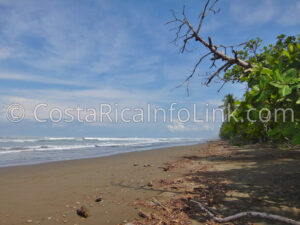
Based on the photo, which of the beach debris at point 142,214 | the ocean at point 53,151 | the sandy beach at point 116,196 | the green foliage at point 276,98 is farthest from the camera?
the ocean at point 53,151

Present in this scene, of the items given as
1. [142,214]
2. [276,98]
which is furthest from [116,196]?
[276,98]

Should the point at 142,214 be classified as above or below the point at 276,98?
below

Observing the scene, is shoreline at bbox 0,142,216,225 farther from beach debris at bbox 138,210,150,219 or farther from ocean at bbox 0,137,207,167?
ocean at bbox 0,137,207,167

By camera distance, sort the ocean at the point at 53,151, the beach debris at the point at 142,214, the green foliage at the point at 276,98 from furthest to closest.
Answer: the ocean at the point at 53,151, the beach debris at the point at 142,214, the green foliage at the point at 276,98

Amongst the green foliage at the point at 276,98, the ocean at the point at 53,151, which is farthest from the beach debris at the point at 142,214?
the ocean at the point at 53,151

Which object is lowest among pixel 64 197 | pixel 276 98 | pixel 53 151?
pixel 53 151

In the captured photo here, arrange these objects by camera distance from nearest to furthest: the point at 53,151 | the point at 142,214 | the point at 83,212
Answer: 1. the point at 142,214
2. the point at 83,212
3. the point at 53,151

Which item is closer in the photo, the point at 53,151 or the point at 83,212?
the point at 83,212

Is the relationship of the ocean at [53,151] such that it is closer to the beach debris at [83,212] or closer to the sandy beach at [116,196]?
the sandy beach at [116,196]

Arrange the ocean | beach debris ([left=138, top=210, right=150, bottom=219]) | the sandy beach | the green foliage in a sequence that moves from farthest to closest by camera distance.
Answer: the ocean < the sandy beach < beach debris ([left=138, top=210, right=150, bottom=219]) < the green foliage

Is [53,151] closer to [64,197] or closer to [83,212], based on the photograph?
[64,197]

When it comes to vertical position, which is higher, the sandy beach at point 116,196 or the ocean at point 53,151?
the sandy beach at point 116,196

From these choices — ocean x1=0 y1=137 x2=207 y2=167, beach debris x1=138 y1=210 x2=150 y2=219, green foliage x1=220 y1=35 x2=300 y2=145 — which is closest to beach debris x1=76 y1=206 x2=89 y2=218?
beach debris x1=138 y1=210 x2=150 y2=219

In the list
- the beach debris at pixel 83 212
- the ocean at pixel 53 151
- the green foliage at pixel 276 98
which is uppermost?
the green foliage at pixel 276 98
